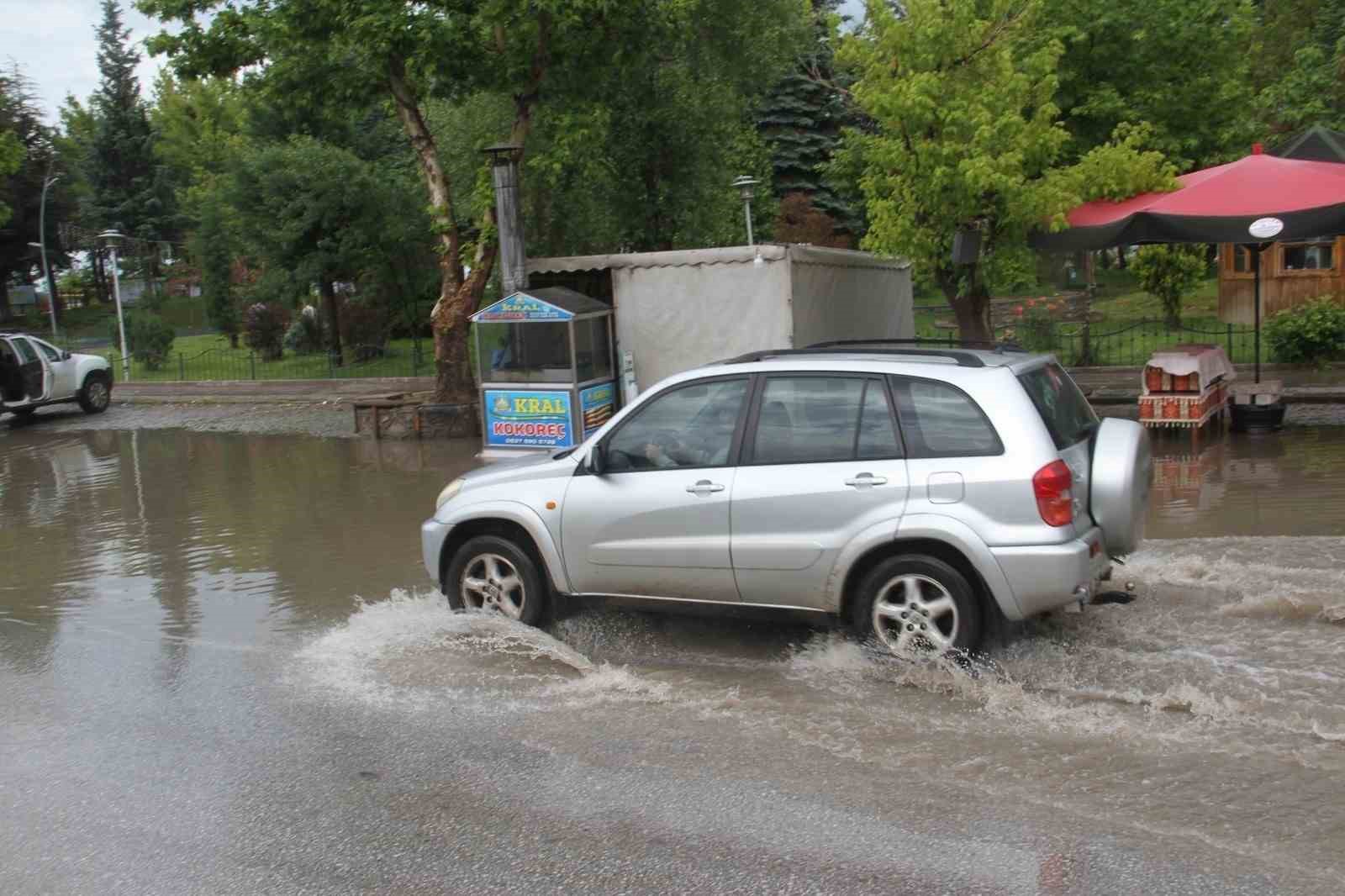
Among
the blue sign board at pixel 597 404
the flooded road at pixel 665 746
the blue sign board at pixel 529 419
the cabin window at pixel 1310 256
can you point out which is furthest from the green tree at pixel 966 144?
the cabin window at pixel 1310 256

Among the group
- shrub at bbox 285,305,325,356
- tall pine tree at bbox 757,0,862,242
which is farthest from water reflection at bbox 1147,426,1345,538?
shrub at bbox 285,305,325,356

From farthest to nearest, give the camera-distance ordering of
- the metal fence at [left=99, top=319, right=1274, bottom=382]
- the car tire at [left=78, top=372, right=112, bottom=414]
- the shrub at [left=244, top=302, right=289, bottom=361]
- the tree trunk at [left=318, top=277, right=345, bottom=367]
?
the shrub at [left=244, top=302, right=289, bottom=361]
the tree trunk at [left=318, top=277, right=345, bottom=367]
the car tire at [left=78, top=372, right=112, bottom=414]
the metal fence at [left=99, top=319, right=1274, bottom=382]

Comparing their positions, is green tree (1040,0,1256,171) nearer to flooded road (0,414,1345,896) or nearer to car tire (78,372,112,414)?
flooded road (0,414,1345,896)

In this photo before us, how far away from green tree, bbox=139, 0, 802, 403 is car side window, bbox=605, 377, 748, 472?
10.9m

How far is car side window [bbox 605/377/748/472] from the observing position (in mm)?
6859

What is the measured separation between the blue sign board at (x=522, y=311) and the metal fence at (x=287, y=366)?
1079 centimetres

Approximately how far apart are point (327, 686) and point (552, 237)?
20.1 m

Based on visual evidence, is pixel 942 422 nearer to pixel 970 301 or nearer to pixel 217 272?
pixel 970 301

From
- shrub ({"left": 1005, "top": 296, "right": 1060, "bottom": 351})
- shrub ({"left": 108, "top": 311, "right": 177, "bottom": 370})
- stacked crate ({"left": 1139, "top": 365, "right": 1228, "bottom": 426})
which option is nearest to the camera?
stacked crate ({"left": 1139, "top": 365, "right": 1228, "bottom": 426})

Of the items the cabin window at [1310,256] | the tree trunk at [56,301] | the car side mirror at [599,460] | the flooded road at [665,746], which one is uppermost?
the tree trunk at [56,301]

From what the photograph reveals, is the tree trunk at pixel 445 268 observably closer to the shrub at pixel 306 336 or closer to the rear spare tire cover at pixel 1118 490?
the rear spare tire cover at pixel 1118 490

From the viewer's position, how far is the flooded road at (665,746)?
14.7 feet

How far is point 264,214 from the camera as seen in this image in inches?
1212

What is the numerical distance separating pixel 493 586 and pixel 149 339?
28450 mm
